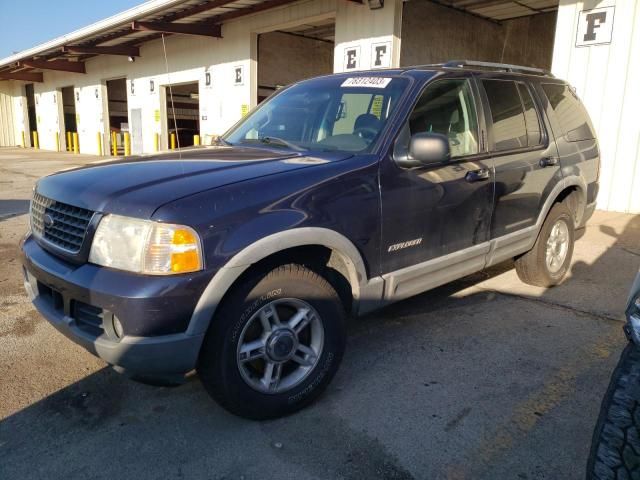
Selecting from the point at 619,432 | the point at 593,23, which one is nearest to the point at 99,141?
the point at 593,23

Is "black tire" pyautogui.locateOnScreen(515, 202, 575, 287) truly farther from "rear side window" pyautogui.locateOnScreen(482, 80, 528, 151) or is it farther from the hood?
the hood

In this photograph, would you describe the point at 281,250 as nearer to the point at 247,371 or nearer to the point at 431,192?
the point at 247,371

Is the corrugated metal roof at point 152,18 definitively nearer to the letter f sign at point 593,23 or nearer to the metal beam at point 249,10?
the metal beam at point 249,10

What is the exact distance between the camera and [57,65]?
23.1 m

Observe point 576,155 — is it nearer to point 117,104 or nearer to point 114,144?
point 114,144

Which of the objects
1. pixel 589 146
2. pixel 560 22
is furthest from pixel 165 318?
pixel 560 22

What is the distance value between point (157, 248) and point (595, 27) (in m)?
8.58

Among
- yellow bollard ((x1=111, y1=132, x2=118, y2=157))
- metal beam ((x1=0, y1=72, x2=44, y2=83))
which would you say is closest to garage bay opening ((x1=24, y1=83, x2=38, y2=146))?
metal beam ((x1=0, y1=72, x2=44, y2=83))

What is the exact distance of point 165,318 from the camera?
7.42 ft

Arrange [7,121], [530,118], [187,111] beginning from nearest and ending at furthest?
1. [530,118]
2. [187,111]
3. [7,121]

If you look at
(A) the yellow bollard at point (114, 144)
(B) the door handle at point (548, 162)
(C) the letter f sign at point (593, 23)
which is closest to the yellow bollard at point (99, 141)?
(A) the yellow bollard at point (114, 144)

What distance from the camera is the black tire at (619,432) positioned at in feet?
4.99

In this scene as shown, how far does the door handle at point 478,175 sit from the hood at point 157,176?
101cm

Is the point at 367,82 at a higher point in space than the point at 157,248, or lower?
higher
